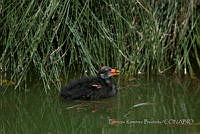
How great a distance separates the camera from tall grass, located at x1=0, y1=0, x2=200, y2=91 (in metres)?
5.32

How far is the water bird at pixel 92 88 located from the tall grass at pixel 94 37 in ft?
0.79

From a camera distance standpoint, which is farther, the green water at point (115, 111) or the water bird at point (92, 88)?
the water bird at point (92, 88)

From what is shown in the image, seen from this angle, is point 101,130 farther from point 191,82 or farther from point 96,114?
point 191,82

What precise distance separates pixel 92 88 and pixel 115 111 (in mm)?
471

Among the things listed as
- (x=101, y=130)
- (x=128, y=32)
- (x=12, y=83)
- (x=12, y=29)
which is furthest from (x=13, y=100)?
(x=128, y=32)

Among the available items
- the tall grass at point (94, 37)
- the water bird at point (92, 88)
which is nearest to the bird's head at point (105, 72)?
the water bird at point (92, 88)

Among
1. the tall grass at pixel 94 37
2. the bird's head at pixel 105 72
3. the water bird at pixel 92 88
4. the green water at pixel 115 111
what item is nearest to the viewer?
the green water at pixel 115 111

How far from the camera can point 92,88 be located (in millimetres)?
5012

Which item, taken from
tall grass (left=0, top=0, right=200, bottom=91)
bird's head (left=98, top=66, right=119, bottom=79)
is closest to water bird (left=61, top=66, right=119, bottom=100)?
bird's head (left=98, top=66, right=119, bottom=79)

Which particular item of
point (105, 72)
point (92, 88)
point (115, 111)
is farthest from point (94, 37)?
point (115, 111)

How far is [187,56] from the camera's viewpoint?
5699mm

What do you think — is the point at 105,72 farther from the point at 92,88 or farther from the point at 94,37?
the point at 94,37

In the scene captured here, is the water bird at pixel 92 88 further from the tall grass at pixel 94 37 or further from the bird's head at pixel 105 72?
the tall grass at pixel 94 37

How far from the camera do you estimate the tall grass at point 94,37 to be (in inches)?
209
